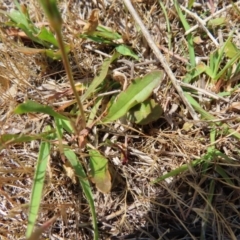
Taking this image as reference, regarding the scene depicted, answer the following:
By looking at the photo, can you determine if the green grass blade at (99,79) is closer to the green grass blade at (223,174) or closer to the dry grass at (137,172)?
the dry grass at (137,172)

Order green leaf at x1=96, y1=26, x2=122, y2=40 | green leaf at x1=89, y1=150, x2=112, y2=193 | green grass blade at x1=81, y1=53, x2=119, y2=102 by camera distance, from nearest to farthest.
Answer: green leaf at x1=89, y1=150, x2=112, y2=193 → green grass blade at x1=81, y1=53, x2=119, y2=102 → green leaf at x1=96, y1=26, x2=122, y2=40

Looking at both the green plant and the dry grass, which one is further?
the dry grass

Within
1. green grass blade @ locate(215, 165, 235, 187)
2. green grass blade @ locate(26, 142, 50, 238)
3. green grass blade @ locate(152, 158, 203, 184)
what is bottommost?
green grass blade @ locate(215, 165, 235, 187)

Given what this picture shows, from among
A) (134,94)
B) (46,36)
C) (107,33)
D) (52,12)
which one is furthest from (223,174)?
(52,12)

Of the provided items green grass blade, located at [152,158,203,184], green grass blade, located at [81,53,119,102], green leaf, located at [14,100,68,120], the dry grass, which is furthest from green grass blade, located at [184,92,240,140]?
green leaf, located at [14,100,68,120]

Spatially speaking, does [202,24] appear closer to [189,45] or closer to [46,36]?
[189,45]

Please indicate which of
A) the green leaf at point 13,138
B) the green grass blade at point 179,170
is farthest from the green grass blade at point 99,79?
the green grass blade at point 179,170

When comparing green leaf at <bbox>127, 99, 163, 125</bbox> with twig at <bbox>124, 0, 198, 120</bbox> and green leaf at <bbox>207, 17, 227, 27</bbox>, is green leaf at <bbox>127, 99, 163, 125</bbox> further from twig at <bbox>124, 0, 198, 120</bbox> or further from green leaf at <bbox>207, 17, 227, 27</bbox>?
green leaf at <bbox>207, 17, 227, 27</bbox>
